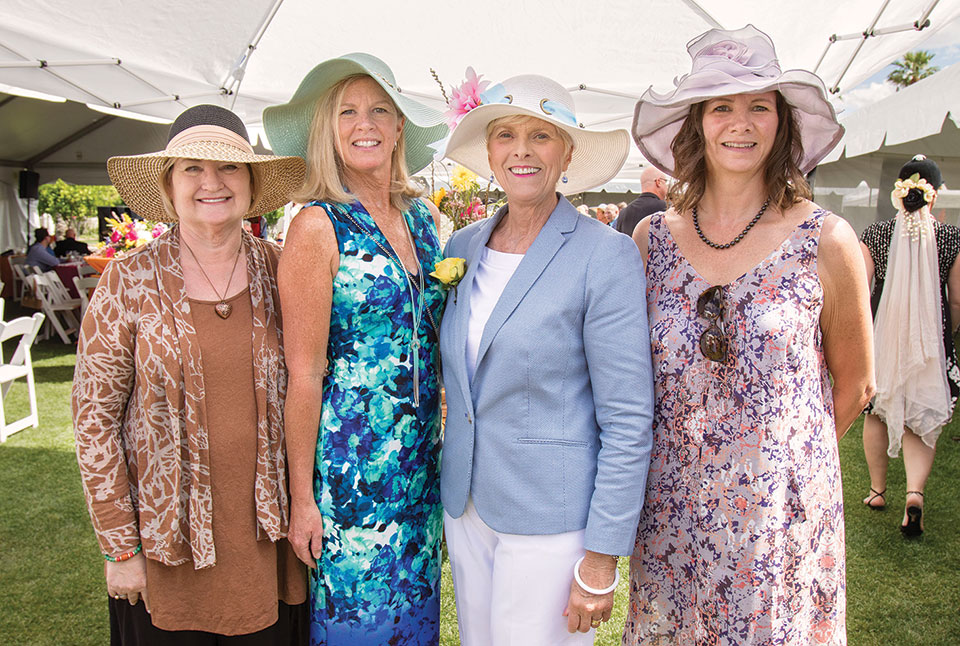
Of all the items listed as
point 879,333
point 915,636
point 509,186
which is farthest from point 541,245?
point 879,333

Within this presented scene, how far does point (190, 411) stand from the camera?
1.73 metres

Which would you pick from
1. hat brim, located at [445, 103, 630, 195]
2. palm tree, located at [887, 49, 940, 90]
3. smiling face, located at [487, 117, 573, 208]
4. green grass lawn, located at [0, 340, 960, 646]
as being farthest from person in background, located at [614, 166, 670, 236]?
palm tree, located at [887, 49, 940, 90]

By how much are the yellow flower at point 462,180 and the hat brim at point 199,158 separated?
78.9 inches

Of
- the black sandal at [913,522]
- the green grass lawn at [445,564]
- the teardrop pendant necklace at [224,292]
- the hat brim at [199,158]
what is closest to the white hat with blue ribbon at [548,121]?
the hat brim at [199,158]

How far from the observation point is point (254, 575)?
72.9 inches

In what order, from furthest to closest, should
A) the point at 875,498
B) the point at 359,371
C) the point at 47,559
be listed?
the point at 875,498 < the point at 47,559 < the point at 359,371

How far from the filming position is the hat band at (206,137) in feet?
5.89

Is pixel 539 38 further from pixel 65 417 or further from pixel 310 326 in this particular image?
pixel 65 417

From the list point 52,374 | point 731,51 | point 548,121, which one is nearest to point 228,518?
point 548,121

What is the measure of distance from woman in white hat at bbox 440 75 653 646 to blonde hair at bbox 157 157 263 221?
0.70m

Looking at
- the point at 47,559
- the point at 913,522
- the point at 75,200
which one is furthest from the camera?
the point at 75,200

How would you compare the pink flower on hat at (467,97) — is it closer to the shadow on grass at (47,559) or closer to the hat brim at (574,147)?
the hat brim at (574,147)

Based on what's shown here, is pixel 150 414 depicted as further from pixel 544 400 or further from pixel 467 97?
pixel 467 97

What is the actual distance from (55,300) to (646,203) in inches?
357
